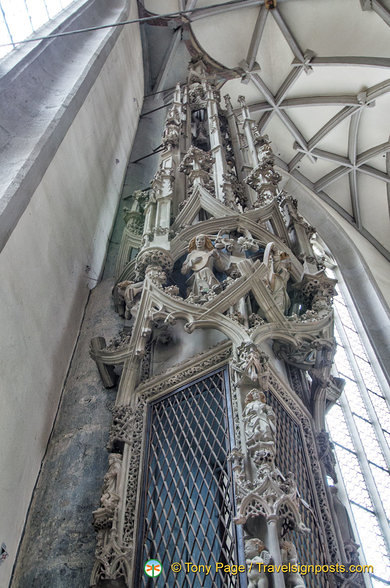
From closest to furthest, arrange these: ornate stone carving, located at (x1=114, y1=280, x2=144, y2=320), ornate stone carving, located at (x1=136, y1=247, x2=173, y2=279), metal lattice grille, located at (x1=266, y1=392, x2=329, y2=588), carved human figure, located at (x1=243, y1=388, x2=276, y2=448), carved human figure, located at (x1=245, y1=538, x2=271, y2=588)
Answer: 1. carved human figure, located at (x1=245, y1=538, x2=271, y2=588)
2. metal lattice grille, located at (x1=266, y1=392, x2=329, y2=588)
3. carved human figure, located at (x1=243, y1=388, x2=276, y2=448)
4. ornate stone carving, located at (x1=114, y1=280, x2=144, y2=320)
5. ornate stone carving, located at (x1=136, y1=247, x2=173, y2=279)

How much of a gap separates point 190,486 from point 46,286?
2855 mm

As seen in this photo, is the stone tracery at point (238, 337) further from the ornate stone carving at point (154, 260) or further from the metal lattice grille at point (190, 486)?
the metal lattice grille at point (190, 486)

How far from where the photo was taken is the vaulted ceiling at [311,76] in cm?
1611

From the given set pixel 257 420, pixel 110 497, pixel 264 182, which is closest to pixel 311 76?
pixel 264 182

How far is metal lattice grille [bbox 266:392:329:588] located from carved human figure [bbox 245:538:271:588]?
423 millimetres

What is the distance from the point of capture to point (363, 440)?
10195 millimetres

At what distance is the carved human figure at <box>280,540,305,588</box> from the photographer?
345cm

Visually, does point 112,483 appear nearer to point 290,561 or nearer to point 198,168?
point 290,561

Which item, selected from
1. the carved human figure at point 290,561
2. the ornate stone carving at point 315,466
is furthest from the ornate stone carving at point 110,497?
the ornate stone carving at point 315,466

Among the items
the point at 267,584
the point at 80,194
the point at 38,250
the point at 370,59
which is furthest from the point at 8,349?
the point at 370,59

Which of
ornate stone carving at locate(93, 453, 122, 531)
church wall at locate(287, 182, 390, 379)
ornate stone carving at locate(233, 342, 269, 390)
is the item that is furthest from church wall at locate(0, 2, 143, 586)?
church wall at locate(287, 182, 390, 379)

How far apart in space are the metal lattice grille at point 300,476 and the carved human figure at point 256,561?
0.42 m

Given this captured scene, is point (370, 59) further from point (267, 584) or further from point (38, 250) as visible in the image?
point (267, 584)

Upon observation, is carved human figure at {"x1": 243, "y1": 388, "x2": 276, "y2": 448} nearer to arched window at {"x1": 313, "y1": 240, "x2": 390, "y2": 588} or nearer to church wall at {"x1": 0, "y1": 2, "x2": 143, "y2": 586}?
church wall at {"x1": 0, "y1": 2, "x2": 143, "y2": 586}
